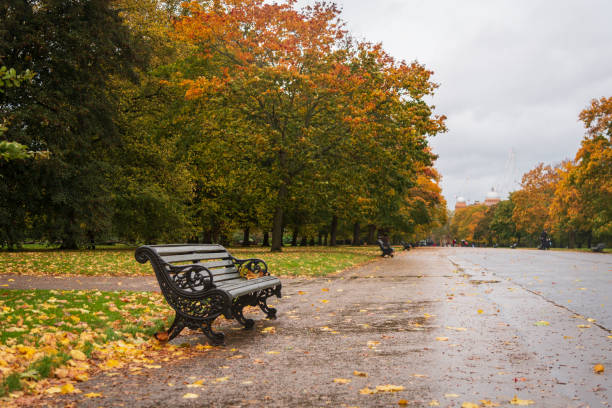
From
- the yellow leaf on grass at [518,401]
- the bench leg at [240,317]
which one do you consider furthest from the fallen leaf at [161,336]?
the yellow leaf on grass at [518,401]

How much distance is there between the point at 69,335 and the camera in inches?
221

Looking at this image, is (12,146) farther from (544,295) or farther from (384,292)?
(544,295)

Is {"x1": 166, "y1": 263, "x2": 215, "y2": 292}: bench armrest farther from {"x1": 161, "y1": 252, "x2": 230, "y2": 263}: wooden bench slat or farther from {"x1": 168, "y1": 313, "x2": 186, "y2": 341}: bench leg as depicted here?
{"x1": 168, "y1": 313, "x2": 186, "y2": 341}: bench leg

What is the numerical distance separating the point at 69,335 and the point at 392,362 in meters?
3.48

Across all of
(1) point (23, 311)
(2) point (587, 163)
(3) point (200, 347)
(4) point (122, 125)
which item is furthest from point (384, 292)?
(2) point (587, 163)

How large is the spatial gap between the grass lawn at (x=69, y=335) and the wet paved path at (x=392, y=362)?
1.24 feet

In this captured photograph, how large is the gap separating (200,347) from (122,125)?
23.5 m

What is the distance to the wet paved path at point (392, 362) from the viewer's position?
3.71 m

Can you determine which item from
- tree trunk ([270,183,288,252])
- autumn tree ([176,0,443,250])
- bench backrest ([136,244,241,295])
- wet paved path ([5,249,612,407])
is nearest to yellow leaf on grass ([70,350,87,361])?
wet paved path ([5,249,612,407])

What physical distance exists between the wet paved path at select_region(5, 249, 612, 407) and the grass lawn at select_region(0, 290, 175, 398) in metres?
0.38

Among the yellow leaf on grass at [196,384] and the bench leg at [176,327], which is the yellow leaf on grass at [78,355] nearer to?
the bench leg at [176,327]

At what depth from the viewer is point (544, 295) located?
928 cm

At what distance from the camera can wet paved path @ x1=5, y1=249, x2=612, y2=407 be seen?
3.71 meters

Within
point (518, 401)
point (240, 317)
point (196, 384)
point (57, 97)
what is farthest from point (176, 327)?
point (57, 97)
